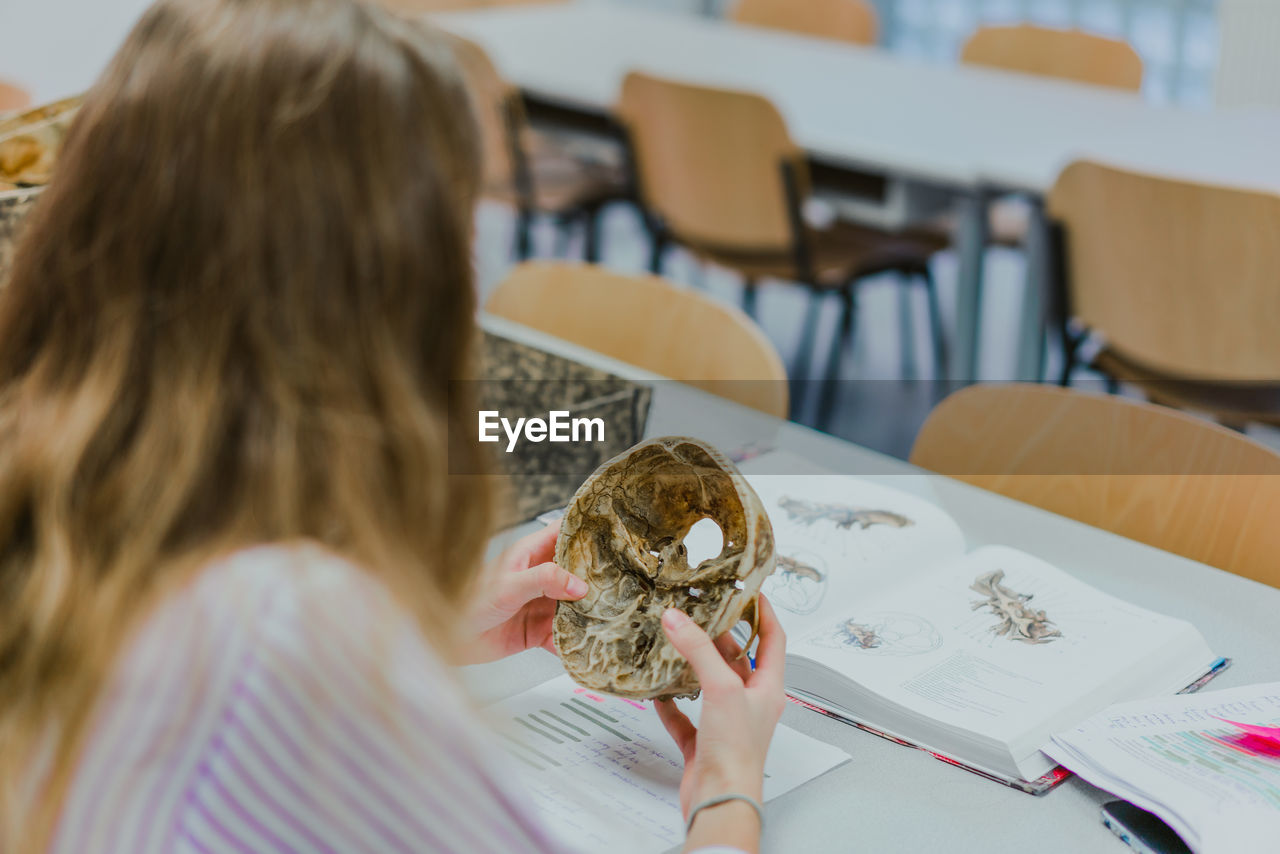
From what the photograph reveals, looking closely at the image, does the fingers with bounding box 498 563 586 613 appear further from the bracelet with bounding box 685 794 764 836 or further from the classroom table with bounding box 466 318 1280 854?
the bracelet with bounding box 685 794 764 836

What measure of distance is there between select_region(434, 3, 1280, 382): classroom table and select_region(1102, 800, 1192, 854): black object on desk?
1664mm

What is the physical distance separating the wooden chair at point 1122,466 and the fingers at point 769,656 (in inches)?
25.9

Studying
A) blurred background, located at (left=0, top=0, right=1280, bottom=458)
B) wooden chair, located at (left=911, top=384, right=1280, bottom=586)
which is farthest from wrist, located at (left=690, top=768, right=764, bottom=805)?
blurred background, located at (left=0, top=0, right=1280, bottom=458)

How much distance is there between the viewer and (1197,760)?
3.06 ft

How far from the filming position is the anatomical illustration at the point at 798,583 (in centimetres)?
115

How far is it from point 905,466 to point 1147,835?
0.63 meters

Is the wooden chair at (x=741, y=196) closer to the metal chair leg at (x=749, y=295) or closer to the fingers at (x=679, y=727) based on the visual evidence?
the metal chair leg at (x=749, y=295)

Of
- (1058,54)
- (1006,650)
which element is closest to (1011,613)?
(1006,650)

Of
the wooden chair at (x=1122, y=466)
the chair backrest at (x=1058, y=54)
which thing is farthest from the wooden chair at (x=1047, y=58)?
the wooden chair at (x=1122, y=466)

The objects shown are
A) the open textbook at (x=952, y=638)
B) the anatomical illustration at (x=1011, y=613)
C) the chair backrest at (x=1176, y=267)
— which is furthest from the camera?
the chair backrest at (x=1176, y=267)

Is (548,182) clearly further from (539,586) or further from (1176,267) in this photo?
(539,586)

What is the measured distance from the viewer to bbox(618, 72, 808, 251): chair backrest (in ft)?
9.26

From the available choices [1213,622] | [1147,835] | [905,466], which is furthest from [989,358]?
[1147,835]

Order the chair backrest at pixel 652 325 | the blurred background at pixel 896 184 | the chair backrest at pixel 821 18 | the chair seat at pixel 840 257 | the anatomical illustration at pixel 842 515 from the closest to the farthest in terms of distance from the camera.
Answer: the anatomical illustration at pixel 842 515
the chair backrest at pixel 652 325
the blurred background at pixel 896 184
the chair seat at pixel 840 257
the chair backrest at pixel 821 18
